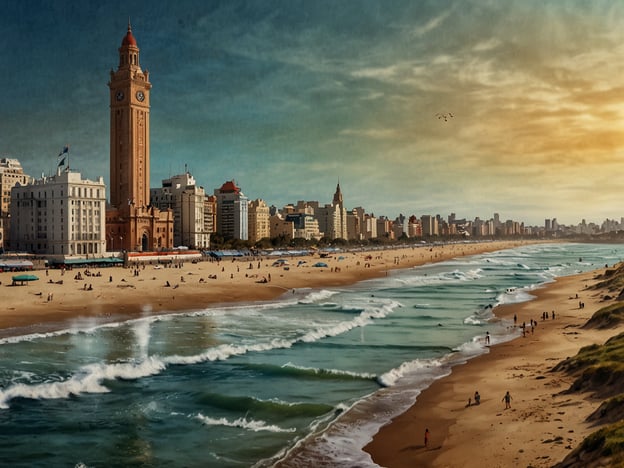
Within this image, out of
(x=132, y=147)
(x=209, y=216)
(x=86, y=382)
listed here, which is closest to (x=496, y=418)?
(x=86, y=382)

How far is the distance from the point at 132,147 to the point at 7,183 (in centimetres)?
3556

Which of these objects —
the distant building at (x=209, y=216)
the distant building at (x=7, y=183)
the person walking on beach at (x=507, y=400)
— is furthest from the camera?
the distant building at (x=209, y=216)

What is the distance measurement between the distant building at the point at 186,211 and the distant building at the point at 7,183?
3729cm

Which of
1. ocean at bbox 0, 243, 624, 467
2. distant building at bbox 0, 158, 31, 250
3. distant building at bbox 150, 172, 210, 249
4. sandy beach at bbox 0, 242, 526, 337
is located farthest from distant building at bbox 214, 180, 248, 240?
ocean at bbox 0, 243, 624, 467

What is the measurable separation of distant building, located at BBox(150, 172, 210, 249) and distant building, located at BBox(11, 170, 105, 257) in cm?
4801

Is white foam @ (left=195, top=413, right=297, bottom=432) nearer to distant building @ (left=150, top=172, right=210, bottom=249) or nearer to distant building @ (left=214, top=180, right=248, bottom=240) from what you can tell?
distant building @ (left=150, top=172, right=210, bottom=249)

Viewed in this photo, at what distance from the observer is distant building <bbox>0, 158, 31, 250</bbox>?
4836 inches

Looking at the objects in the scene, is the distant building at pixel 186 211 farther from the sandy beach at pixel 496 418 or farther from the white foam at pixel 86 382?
the sandy beach at pixel 496 418

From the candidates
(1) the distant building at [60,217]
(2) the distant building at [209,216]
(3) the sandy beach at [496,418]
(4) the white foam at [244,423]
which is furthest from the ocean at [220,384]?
(2) the distant building at [209,216]

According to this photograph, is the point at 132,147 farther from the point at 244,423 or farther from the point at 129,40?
the point at 244,423

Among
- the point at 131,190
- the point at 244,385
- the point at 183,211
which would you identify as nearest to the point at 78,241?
the point at 131,190

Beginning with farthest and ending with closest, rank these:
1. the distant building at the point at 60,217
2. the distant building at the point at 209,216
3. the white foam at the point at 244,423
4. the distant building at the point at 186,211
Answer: the distant building at the point at 209,216, the distant building at the point at 186,211, the distant building at the point at 60,217, the white foam at the point at 244,423

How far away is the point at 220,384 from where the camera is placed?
2820 centimetres

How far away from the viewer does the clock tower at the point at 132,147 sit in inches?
5438
